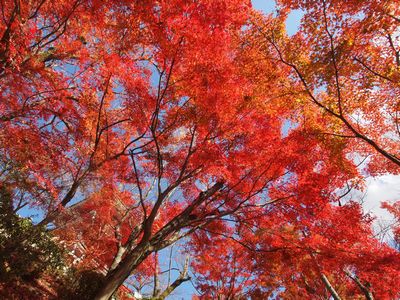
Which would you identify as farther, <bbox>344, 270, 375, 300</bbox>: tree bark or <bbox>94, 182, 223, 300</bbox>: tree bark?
<bbox>344, 270, 375, 300</bbox>: tree bark

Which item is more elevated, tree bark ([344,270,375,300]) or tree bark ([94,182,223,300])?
tree bark ([344,270,375,300])

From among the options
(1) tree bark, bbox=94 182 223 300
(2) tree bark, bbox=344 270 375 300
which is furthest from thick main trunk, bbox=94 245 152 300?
(2) tree bark, bbox=344 270 375 300

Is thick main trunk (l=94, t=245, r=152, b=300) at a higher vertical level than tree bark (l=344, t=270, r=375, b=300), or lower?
lower

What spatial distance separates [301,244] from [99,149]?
316 inches

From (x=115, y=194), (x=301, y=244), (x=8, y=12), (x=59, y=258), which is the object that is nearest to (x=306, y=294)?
(x=301, y=244)

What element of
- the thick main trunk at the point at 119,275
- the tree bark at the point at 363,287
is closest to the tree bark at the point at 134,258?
the thick main trunk at the point at 119,275

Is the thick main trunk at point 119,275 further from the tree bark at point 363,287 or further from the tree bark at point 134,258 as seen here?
the tree bark at point 363,287

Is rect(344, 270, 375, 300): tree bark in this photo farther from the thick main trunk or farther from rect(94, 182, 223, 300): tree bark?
Result: the thick main trunk

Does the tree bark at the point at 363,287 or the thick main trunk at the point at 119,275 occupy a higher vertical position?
the tree bark at the point at 363,287

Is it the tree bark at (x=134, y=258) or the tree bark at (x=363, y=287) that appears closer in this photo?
the tree bark at (x=134, y=258)

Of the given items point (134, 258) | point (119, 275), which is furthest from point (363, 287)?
point (119, 275)

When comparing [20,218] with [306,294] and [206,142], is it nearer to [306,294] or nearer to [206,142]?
[206,142]

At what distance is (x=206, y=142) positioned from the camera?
9344 millimetres

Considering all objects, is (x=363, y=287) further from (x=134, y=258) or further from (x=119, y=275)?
(x=119, y=275)
